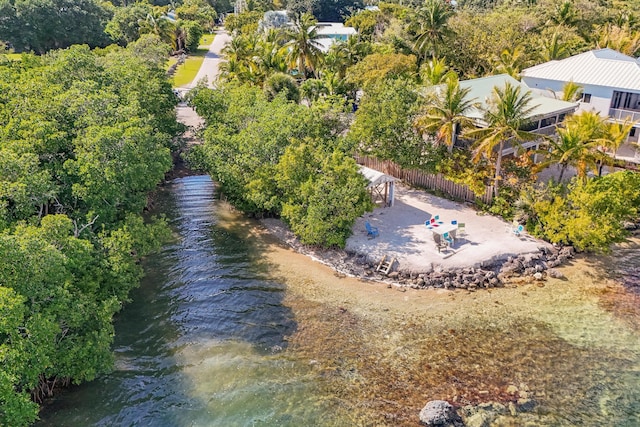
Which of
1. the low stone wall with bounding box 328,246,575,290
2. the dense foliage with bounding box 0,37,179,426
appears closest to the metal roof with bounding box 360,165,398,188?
the low stone wall with bounding box 328,246,575,290

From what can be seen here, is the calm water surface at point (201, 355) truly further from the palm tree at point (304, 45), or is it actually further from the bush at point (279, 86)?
the palm tree at point (304, 45)

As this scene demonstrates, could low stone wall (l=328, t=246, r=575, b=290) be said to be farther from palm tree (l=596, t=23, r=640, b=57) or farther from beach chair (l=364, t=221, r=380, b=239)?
palm tree (l=596, t=23, r=640, b=57)

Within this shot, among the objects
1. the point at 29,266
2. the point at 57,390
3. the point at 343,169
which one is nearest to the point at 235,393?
the point at 57,390

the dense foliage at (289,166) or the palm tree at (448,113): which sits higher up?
the palm tree at (448,113)

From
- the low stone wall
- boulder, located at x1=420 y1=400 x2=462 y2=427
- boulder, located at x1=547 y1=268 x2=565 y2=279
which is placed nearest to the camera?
boulder, located at x1=420 y1=400 x2=462 y2=427

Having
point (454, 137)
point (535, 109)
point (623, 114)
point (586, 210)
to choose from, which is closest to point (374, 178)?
point (454, 137)

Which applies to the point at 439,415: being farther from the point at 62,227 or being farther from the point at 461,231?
the point at 62,227

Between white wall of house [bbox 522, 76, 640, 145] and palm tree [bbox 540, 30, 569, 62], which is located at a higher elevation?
palm tree [bbox 540, 30, 569, 62]

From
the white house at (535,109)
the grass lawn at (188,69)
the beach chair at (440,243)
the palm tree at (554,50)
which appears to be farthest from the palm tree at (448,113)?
Answer: the grass lawn at (188,69)
